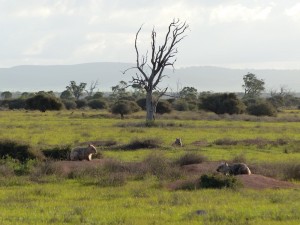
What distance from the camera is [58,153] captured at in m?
24.0

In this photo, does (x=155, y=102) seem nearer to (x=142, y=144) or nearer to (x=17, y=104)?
(x=142, y=144)

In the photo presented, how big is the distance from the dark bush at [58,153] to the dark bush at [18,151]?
2.38 ft

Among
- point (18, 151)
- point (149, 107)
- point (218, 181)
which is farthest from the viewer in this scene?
point (149, 107)

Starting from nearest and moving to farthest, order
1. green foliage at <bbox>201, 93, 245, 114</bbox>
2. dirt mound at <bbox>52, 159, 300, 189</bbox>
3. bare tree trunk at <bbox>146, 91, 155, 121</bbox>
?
dirt mound at <bbox>52, 159, 300, 189</bbox>, bare tree trunk at <bbox>146, 91, 155, 121</bbox>, green foliage at <bbox>201, 93, 245, 114</bbox>

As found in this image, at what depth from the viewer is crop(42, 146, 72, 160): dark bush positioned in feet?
77.8

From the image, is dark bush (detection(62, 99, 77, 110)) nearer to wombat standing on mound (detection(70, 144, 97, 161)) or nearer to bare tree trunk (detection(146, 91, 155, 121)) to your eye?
bare tree trunk (detection(146, 91, 155, 121))

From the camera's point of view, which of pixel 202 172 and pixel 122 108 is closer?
pixel 202 172

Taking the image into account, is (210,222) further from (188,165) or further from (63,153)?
(63,153)

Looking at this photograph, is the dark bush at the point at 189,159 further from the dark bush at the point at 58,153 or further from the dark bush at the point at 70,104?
the dark bush at the point at 70,104

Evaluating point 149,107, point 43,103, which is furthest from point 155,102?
point 43,103

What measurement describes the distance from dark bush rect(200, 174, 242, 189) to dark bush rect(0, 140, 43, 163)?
814 centimetres

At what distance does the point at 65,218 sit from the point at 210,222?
10.0 feet

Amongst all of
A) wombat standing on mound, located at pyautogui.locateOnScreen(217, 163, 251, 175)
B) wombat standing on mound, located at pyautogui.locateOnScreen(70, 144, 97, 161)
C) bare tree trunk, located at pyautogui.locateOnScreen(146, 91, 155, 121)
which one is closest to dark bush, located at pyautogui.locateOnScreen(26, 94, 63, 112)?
bare tree trunk, located at pyautogui.locateOnScreen(146, 91, 155, 121)

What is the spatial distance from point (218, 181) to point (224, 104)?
197ft
